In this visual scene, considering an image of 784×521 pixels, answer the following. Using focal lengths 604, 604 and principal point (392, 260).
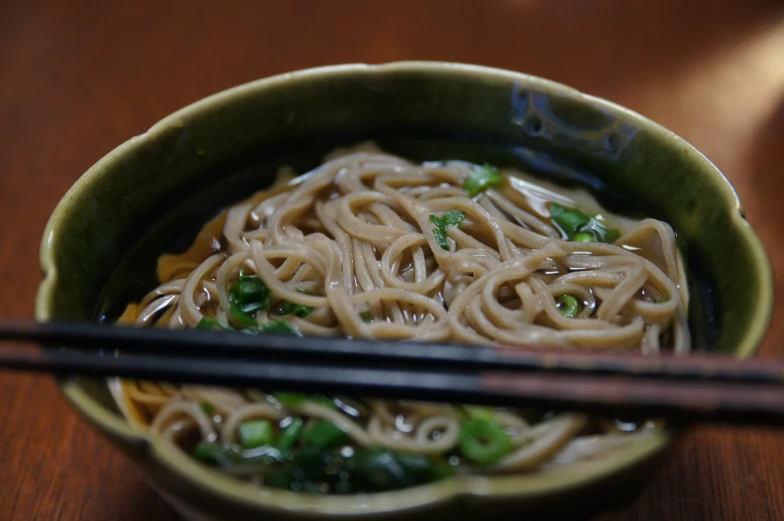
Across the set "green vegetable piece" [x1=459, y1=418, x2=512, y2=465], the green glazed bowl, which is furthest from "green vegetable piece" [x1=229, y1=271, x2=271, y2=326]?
"green vegetable piece" [x1=459, y1=418, x2=512, y2=465]

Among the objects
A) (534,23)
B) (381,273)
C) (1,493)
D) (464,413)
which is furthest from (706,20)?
(1,493)

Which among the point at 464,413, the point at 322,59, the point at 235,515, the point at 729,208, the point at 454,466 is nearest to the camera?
the point at 235,515

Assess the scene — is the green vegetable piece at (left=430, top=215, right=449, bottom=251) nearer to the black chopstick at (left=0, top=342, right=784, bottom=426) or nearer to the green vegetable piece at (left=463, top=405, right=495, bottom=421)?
the green vegetable piece at (left=463, top=405, right=495, bottom=421)

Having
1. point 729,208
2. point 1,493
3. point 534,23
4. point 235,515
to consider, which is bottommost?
point 1,493

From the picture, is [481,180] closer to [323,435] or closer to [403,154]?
[403,154]

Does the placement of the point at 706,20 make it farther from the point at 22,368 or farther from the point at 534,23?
the point at 22,368

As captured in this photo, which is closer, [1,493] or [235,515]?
[235,515]

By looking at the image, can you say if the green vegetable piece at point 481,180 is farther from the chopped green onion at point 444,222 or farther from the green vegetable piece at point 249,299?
the green vegetable piece at point 249,299
